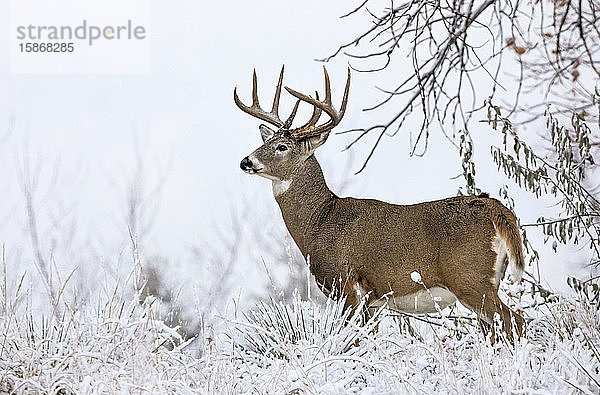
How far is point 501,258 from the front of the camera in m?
5.80

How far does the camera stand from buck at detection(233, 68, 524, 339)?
5.75m

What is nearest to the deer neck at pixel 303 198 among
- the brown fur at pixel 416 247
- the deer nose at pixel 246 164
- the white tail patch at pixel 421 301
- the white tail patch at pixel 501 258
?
the brown fur at pixel 416 247

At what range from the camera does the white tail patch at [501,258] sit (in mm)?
5773

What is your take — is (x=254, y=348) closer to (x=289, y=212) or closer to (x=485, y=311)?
(x=289, y=212)

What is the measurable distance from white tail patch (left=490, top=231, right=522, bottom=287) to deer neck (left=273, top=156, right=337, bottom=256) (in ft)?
4.47

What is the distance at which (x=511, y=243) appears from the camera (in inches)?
Result: 228

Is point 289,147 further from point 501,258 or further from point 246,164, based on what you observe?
point 501,258

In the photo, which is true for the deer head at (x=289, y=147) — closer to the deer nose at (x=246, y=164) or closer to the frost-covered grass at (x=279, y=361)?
the deer nose at (x=246, y=164)

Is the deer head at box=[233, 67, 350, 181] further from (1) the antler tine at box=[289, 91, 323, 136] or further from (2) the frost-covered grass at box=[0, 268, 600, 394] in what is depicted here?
(2) the frost-covered grass at box=[0, 268, 600, 394]

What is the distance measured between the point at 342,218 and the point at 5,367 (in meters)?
2.65

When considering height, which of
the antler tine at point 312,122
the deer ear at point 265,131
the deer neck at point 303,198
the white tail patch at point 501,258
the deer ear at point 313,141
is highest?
the antler tine at point 312,122

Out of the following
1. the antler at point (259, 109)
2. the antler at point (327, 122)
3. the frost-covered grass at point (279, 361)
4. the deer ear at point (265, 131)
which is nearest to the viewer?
the frost-covered grass at point (279, 361)

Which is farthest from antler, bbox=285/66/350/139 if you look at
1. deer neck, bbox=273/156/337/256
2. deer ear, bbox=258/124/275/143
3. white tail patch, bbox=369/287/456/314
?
white tail patch, bbox=369/287/456/314

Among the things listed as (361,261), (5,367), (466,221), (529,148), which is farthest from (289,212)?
(5,367)
